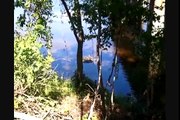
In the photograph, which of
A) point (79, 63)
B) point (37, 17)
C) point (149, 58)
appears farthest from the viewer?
point (79, 63)

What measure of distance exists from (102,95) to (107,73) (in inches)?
25.6

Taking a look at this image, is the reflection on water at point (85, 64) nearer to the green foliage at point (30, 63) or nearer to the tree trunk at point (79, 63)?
the tree trunk at point (79, 63)

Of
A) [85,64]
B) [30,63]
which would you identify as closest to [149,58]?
[85,64]

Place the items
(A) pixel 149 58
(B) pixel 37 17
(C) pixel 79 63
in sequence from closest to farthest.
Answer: (A) pixel 149 58 → (B) pixel 37 17 → (C) pixel 79 63

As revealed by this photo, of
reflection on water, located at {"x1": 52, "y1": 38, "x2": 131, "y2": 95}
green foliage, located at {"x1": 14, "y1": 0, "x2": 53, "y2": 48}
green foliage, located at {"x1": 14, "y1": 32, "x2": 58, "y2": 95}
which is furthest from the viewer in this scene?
reflection on water, located at {"x1": 52, "y1": 38, "x2": 131, "y2": 95}

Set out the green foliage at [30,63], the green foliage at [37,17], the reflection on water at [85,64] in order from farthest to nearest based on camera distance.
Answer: the reflection on water at [85,64]
the green foliage at [37,17]
the green foliage at [30,63]

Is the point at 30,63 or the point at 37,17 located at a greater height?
the point at 37,17

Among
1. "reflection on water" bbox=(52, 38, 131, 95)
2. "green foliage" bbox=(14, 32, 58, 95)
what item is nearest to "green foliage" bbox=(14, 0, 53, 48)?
"green foliage" bbox=(14, 32, 58, 95)

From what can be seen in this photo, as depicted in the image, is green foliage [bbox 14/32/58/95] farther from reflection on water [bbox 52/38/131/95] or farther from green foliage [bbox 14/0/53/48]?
reflection on water [bbox 52/38/131/95]

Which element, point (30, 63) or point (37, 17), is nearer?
point (30, 63)

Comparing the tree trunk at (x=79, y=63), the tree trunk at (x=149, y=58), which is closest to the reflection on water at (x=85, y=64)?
the tree trunk at (x=79, y=63)

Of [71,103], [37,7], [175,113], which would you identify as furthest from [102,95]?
[175,113]

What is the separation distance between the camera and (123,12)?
3.85 m

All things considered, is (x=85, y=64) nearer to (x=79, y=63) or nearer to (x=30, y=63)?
(x=79, y=63)
